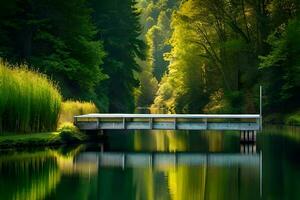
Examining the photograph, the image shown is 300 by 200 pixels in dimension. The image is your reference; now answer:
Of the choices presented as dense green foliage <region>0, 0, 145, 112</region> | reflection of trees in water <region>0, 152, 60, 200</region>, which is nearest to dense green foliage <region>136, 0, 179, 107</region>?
dense green foliage <region>0, 0, 145, 112</region>

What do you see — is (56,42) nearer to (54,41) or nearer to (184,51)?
(54,41)

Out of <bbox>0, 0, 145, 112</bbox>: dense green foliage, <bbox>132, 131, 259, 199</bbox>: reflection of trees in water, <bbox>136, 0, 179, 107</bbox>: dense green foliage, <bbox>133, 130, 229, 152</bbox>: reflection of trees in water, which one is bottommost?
<bbox>132, 131, 259, 199</bbox>: reflection of trees in water

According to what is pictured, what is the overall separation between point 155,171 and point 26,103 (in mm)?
11456

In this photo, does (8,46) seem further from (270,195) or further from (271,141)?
(270,195)

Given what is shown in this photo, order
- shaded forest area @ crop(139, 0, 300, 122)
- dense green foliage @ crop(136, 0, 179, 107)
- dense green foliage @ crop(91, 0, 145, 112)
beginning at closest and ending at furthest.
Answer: shaded forest area @ crop(139, 0, 300, 122)
dense green foliage @ crop(91, 0, 145, 112)
dense green foliage @ crop(136, 0, 179, 107)

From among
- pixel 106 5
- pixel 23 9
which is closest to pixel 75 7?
pixel 23 9

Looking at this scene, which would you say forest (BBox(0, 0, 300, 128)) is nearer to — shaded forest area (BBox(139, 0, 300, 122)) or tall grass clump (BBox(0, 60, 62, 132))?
shaded forest area (BBox(139, 0, 300, 122))

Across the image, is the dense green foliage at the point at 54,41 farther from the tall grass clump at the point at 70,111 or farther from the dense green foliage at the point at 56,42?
the tall grass clump at the point at 70,111

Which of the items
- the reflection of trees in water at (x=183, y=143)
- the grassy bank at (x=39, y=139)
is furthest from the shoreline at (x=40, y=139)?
the reflection of trees in water at (x=183, y=143)

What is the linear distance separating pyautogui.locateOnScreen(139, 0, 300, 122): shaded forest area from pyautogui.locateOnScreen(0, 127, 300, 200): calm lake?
66.9ft

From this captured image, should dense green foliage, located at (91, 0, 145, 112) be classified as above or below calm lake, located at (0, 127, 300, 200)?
above

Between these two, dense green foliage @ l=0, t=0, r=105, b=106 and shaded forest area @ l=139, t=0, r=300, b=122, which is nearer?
dense green foliage @ l=0, t=0, r=105, b=106

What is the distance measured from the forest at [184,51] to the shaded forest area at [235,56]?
11cm

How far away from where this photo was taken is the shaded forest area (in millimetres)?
59016
